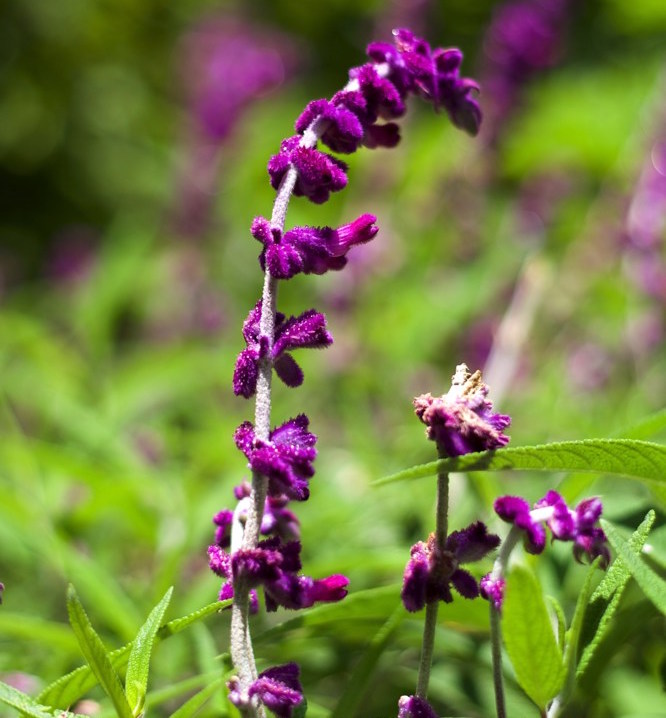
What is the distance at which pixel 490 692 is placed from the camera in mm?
1244

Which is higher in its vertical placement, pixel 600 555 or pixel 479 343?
pixel 479 343

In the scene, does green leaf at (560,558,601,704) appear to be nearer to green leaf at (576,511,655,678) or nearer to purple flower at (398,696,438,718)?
green leaf at (576,511,655,678)

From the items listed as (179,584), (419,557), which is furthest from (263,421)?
(179,584)

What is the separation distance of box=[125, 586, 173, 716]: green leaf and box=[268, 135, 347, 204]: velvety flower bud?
0.39m

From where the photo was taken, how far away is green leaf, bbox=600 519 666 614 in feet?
2.53

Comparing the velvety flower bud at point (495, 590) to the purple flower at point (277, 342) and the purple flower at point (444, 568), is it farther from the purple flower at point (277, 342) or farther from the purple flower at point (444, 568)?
the purple flower at point (277, 342)

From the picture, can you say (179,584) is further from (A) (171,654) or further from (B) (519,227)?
(B) (519,227)

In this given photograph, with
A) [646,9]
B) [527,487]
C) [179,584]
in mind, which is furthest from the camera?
[646,9]

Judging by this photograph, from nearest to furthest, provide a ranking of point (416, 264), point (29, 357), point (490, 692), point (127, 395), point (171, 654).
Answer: point (490, 692)
point (171, 654)
point (127, 395)
point (29, 357)
point (416, 264)

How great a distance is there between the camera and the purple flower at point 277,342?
0.86 m

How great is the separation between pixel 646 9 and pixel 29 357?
136 inches

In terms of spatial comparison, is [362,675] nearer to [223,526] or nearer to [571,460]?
[223,526]

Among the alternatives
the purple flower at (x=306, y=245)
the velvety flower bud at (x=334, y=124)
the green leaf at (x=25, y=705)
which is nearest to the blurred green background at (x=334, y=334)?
the green leaf at (x=25, y=705)

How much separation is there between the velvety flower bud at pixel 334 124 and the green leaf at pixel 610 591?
1.46ft
